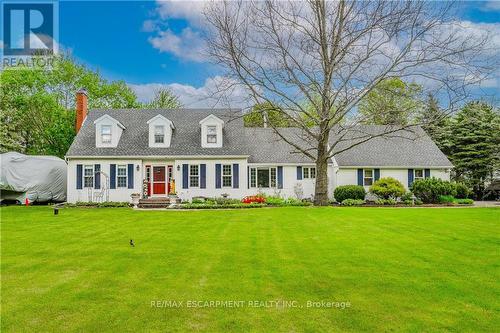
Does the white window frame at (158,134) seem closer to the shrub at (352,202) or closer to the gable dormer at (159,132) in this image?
the gable dormer at (159,132)

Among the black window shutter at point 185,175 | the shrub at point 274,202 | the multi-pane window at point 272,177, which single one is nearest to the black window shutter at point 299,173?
the multi-pane window at point 272,177

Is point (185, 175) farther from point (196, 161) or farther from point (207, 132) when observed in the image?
point (207, 132)

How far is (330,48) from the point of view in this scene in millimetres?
21875

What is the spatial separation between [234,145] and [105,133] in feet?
27.1

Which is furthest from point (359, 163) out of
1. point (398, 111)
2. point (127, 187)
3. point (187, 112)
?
point (127, 187)

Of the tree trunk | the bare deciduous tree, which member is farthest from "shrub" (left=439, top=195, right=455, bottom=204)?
the tree trunk

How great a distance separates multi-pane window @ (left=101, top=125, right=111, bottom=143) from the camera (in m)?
25.2

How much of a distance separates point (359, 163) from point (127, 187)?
15.3 meters

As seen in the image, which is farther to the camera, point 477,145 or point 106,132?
point 477,145

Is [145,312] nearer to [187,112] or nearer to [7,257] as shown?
[7,257]

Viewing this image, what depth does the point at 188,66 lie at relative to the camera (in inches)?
976

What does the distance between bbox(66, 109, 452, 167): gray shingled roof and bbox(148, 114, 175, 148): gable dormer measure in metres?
0.42

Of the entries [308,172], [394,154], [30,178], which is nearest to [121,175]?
[30,178]

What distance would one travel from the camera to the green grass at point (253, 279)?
4.41m
